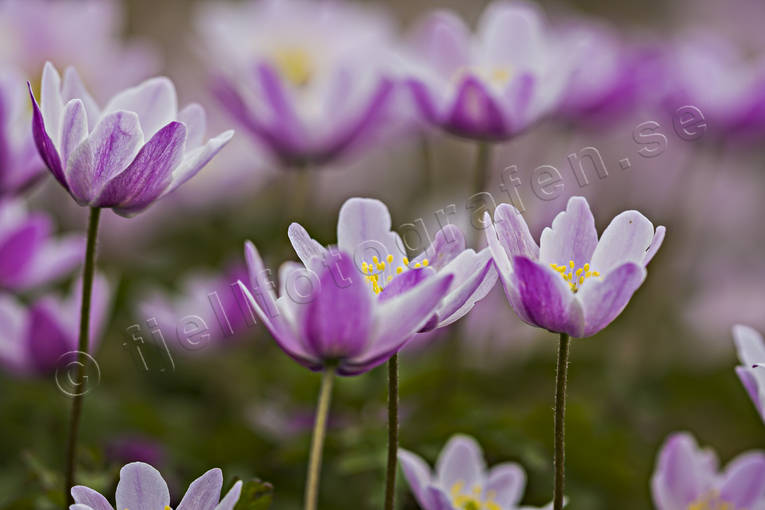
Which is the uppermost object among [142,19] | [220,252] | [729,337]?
[142,19]

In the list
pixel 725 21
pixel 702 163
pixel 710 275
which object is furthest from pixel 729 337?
pixel 725 21

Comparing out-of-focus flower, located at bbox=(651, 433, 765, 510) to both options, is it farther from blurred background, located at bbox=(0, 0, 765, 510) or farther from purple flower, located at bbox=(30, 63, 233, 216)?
purple flower, located at bbox=(30, 63, 233, 216)

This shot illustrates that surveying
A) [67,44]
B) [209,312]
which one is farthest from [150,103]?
[67,44]

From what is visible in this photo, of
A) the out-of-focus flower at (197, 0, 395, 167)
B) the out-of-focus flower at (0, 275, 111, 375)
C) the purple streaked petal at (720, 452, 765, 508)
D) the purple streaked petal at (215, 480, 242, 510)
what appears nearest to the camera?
the purple streaked petal at (215, 480, 242, 510)

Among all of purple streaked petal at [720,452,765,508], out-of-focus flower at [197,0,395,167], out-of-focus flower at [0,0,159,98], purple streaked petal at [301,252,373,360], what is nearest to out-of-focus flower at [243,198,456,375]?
purple streaked petal at [301,252,373,360]

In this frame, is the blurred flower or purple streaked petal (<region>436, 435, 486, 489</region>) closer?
purple streaked petal (<region>436, 435, 486, 489</region>)

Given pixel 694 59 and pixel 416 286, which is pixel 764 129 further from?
pixel 416 286

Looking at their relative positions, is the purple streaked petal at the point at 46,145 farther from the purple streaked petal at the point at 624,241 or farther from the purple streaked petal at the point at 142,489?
the purple streaked petal at the point at 624,241
